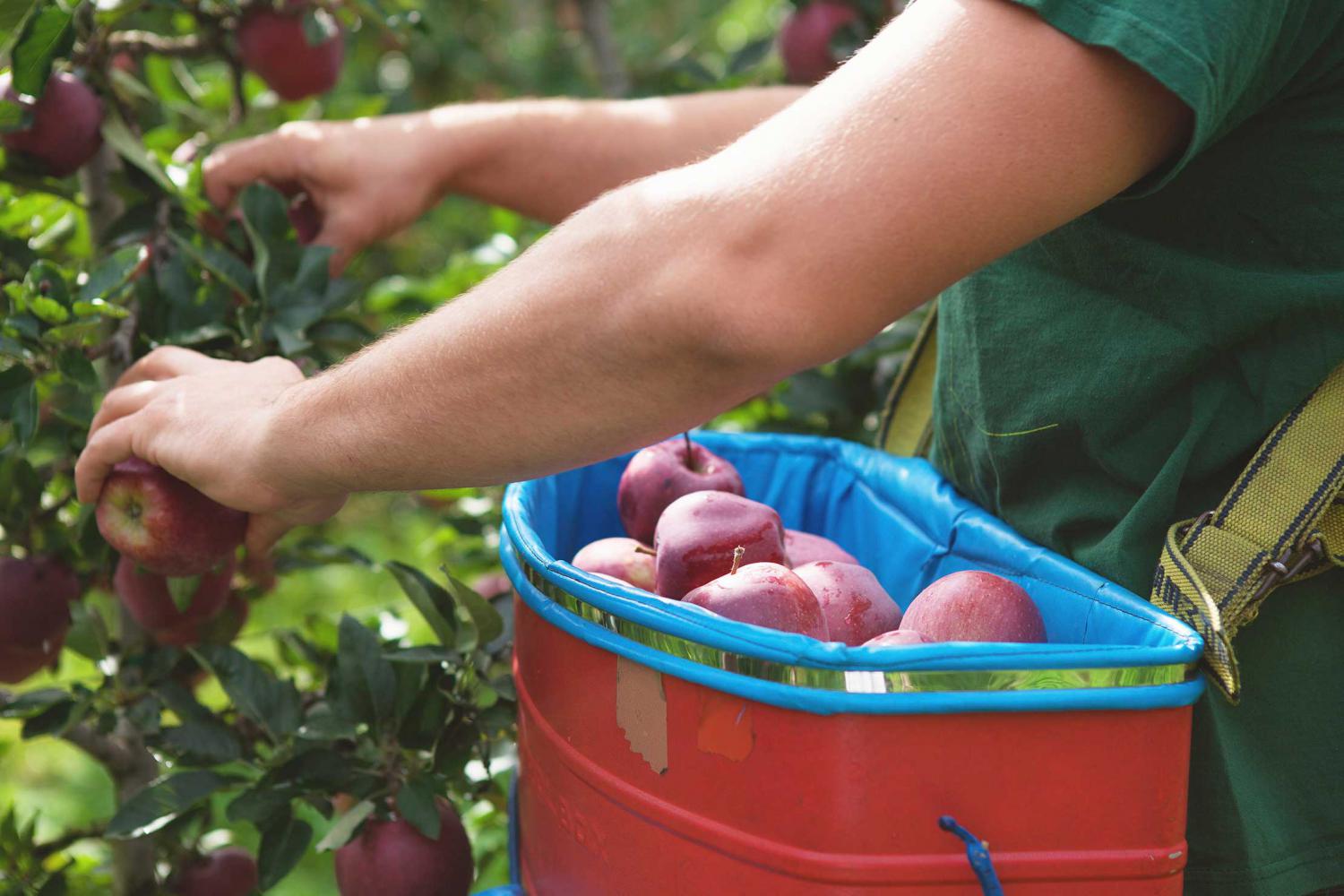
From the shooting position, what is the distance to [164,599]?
1570mm

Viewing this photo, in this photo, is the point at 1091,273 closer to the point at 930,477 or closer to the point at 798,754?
the point at 930,477

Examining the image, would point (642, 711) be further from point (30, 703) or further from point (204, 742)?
point (30, 703)

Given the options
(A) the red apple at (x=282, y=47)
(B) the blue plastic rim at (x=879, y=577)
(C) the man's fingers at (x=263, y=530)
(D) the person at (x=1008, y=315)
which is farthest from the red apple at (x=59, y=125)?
(B) the blue plastic rim at (x=879, y=577)

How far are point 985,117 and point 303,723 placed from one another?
112cm

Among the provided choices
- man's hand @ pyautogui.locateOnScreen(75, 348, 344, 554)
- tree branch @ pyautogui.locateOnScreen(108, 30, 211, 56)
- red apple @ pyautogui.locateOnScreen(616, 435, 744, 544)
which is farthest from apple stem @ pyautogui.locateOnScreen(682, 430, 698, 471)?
tree branch @ pyautogui.locateOnScreen(108, 30, 211, 56)

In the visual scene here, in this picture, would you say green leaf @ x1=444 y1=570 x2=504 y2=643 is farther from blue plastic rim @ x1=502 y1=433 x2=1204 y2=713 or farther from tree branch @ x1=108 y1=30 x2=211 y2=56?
tree branch @ x1=108 y1=30 x2=211 y2=56

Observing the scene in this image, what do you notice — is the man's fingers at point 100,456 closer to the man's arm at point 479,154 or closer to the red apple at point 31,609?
the red apple at point 31,609

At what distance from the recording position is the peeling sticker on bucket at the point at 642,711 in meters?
0.87

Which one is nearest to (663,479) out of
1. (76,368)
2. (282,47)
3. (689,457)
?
(689,457)

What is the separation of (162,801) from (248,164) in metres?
0.81

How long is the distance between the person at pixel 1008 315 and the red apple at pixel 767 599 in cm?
15

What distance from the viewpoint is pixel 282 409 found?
1087 millimetres

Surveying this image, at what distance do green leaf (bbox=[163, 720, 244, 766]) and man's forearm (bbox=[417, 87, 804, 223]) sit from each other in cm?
80

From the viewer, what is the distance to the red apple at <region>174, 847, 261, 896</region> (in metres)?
1.64
